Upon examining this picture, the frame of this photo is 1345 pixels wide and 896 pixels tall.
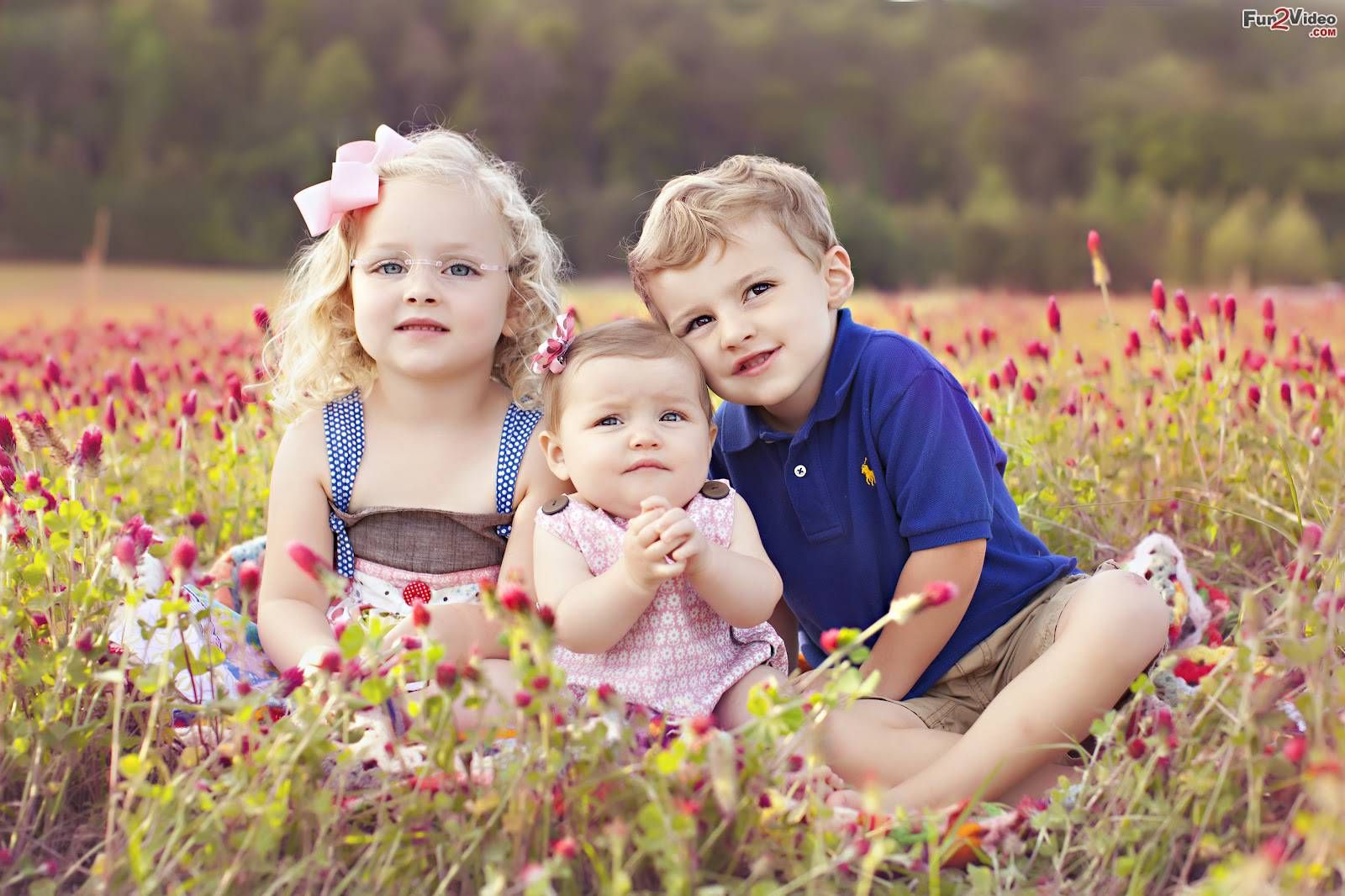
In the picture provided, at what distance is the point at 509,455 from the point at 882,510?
0.78 m

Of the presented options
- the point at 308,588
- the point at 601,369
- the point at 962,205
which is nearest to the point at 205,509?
the point at 308,588

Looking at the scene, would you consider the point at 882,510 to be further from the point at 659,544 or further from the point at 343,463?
the point at 343,463

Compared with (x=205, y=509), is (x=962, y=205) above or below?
above

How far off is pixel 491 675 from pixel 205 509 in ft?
5.06

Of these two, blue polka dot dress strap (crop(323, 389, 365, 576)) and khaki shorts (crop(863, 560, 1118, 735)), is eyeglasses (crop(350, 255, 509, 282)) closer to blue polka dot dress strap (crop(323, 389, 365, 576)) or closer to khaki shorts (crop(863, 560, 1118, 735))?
blue polka dot dress strap (crop(323, 389, 365, 576))

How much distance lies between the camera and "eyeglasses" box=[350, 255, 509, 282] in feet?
8.61

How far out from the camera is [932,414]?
2.44 meters

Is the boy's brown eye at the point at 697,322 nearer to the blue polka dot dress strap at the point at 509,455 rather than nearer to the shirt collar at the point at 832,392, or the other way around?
the shirt collar at the point at 832,392

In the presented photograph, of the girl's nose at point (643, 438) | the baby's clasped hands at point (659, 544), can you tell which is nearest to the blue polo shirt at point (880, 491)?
the girl's nose at point (643, 438)

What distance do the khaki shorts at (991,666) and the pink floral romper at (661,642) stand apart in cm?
39

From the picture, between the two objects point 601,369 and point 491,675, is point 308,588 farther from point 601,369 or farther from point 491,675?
point 601,369

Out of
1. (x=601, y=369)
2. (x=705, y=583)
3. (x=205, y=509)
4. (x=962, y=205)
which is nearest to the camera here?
(x=705, y=583)

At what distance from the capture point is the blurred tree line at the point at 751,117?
18.2m

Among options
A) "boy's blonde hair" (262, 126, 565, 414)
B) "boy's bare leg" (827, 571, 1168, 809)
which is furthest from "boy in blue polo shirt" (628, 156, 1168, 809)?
"boy's blonde hair" (262, 126, 565, 414)
